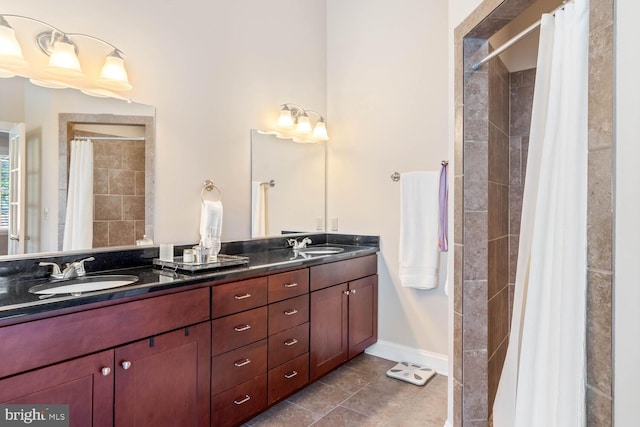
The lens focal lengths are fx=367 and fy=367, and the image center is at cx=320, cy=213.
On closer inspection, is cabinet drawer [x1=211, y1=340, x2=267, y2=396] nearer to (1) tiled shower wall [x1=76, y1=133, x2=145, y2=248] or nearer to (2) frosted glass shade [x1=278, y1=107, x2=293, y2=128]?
(1) tiled shower wall [x1=76, y1=133, x2=145, y2=248]

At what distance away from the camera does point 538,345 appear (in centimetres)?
125

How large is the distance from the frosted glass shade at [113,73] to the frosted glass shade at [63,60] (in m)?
0.13

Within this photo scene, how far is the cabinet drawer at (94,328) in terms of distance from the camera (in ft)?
4.01

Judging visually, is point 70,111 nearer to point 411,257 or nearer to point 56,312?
point 56,312

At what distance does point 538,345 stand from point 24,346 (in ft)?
5.70

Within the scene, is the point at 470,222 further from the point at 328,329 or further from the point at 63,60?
the point at 63,60

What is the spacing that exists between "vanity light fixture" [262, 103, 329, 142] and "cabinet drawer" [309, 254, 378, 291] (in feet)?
3.80

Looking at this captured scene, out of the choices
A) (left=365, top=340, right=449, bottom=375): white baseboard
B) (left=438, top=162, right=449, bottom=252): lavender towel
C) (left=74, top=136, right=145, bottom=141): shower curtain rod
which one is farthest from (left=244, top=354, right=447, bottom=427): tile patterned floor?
(left=74, top=136, right=145, bottom=141): shower curtain rod

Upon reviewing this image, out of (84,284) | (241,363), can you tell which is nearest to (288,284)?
(241,363)

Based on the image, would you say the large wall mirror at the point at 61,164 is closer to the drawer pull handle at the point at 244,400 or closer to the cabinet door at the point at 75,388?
the cabinet door at the point at 75,388

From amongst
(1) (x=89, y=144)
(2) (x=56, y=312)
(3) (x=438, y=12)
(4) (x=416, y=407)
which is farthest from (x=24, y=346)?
(3) (x=438, y=12)

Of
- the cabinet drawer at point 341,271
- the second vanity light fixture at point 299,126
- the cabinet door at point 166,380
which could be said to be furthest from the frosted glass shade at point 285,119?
the cabinet door at point 166,380

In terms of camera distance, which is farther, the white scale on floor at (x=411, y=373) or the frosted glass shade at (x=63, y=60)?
the white scale on floor at (x=411, y=373)

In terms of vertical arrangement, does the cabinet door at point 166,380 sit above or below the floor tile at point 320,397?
above
